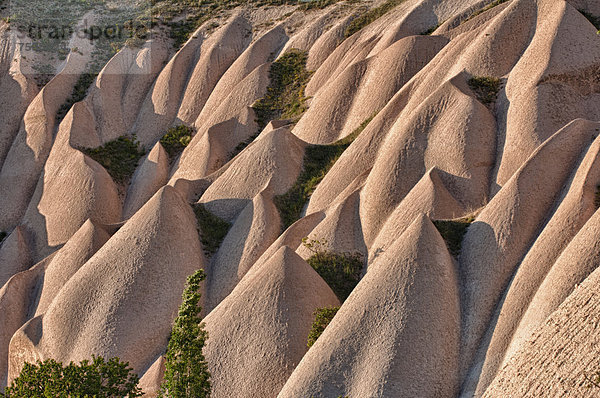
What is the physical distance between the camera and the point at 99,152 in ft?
145

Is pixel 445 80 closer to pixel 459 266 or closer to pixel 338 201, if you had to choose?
pixel 338 201

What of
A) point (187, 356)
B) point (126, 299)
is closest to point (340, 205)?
point (126, 299)

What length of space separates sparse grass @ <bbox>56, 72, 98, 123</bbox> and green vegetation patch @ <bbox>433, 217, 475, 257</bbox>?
93.5ft

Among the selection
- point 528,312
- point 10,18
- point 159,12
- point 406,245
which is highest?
point 10,18

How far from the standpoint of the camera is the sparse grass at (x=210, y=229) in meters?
32.7

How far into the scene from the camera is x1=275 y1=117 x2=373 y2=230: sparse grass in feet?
110

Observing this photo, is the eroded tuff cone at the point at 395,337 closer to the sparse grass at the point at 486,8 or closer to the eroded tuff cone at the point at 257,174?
the eroded tuff cone at the point at 257,174

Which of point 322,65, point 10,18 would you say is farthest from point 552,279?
point 10,18

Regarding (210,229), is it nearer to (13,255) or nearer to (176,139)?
(13,255)

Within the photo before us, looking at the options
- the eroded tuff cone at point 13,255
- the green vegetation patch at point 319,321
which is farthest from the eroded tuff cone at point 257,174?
the eroded tuff cone at point 13,255

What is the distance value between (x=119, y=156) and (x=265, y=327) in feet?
69.7

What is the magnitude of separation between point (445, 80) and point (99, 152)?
807 inches

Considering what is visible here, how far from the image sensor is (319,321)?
25.6 m

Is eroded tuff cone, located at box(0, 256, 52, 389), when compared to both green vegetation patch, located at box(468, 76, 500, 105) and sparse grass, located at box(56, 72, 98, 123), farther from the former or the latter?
green vegetation patch, located at box(468, 76, 500, 105)
